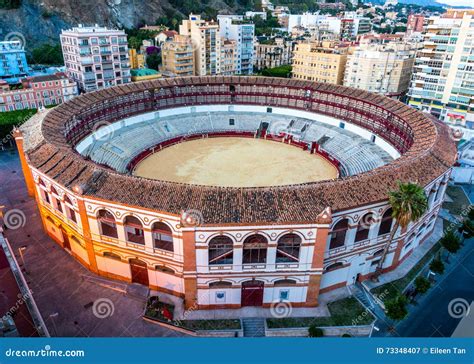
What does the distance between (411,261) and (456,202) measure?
20.4 meters

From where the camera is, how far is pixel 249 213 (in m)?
31.3

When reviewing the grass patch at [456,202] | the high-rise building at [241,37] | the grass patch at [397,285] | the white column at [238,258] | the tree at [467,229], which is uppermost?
the high-rise building at [241,37]

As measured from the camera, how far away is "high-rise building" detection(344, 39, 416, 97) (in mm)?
104375

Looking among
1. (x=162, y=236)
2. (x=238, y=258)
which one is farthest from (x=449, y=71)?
(x=162, y=236)

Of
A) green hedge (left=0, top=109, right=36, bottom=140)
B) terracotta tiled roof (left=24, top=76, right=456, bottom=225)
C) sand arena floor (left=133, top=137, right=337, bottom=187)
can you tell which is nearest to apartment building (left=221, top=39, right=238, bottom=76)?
sand arena floor (left=133, top=137, right=337, bottom=187)

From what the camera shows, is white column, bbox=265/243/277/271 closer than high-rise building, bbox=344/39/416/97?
Yes

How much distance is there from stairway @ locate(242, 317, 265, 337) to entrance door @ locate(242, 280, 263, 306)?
164 cm

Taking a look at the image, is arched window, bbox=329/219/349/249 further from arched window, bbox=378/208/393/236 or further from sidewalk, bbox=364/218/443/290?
sidewalk, bbox=364/218/443/290

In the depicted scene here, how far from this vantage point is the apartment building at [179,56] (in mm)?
113969

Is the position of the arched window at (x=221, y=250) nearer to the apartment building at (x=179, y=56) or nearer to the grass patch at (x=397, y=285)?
the grass patch at (x=397, y=285)

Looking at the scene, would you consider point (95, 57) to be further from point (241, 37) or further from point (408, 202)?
point (408, 202)

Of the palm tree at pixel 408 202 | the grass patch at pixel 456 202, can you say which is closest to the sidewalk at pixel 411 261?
the grass patch at pixel 456 202

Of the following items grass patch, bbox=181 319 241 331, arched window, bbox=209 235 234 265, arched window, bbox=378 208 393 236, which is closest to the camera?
arched window, bbox=209 235 234 265

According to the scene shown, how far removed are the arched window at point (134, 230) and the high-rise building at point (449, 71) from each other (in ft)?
260
